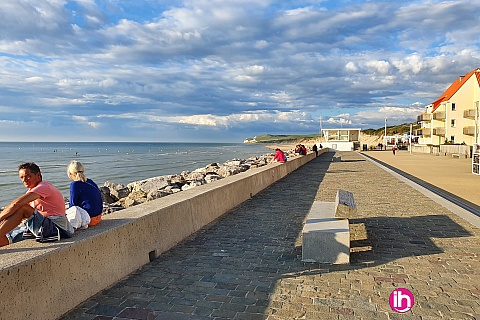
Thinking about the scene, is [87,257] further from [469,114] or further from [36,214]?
[469,114]

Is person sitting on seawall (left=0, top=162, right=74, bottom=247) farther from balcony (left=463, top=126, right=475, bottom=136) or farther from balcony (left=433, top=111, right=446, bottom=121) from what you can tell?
balcony (left=433, top=111, right=446, bottom=121)

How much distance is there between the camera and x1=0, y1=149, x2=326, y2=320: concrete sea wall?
3.34 meters

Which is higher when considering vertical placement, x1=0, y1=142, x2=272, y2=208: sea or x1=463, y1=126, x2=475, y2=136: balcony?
x1=463, y1=126, x2=475, y2=136: balcony

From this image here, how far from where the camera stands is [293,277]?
16.0 ft

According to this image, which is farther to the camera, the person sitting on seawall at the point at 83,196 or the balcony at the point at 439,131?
the balcony at the point at 439,131

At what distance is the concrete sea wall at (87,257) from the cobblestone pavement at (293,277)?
0.50ft

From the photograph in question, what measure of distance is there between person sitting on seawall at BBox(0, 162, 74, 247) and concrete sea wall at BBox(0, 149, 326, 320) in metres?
0.14

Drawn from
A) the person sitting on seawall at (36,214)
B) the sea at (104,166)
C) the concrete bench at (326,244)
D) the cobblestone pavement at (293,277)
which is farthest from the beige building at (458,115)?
the person sitting on seawall at (36,214)

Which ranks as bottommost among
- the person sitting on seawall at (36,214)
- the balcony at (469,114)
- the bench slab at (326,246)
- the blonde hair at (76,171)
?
the bench slab at (326,246)

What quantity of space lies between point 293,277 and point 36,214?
3022 millimetres

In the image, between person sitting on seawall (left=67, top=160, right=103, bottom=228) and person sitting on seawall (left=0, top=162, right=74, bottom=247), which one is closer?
person sitting on seawall (left=0, top=162, right=74, bottom=247)

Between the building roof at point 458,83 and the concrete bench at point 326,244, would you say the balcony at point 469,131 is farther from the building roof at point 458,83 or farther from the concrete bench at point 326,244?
the concrete bench at point 326,244

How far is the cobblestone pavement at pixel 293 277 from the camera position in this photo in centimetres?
395

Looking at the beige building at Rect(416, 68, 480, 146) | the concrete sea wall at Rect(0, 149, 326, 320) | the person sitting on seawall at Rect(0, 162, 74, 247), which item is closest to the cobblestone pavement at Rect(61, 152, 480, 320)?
the concrete sea wall at Rect(0, 149, 326, 320)
